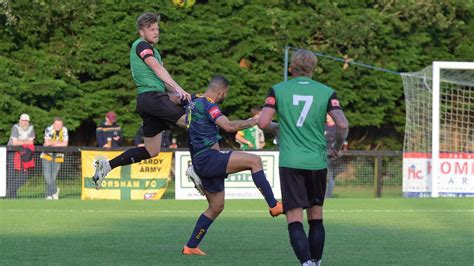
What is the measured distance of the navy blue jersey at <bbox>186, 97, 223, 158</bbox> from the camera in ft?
34.3

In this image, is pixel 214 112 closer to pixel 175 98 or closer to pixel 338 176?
pixel 175 98

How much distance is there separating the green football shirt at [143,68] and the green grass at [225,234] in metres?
1.72

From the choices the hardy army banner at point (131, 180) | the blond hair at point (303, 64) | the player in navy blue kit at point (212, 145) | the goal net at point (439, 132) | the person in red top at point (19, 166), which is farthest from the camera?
the goal net at point (439, 132)

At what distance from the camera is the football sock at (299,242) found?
344 inches

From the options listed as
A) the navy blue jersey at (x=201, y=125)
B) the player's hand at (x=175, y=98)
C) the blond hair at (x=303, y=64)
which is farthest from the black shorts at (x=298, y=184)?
the player's hand at (x=175, y=98)

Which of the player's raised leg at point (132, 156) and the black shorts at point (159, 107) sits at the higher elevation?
the black shorts at point (159, 107)

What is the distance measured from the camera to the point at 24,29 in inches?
1149

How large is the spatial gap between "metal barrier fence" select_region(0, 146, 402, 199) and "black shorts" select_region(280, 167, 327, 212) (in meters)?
13.6

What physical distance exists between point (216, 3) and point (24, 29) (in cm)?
533

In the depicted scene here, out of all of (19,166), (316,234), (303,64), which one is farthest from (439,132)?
(303,64)

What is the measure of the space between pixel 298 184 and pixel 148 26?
344cm

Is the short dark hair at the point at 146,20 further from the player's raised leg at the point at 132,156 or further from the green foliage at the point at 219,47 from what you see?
the green foliage at the point at 219,47

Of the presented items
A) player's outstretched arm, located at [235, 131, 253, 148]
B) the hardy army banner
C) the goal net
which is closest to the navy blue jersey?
the hardy army banner

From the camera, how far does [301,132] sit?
8.76 metres
